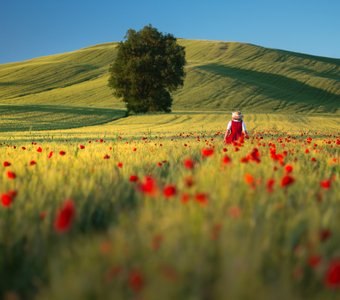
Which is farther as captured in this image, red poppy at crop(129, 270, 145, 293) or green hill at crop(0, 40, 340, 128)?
green hill at crop(0, 40, 340, 128)

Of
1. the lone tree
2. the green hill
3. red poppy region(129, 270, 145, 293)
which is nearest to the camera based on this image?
red poppy region(129, 270, 145, 293)

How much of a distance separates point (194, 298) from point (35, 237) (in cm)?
125

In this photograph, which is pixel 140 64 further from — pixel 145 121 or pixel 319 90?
pixel 319 90

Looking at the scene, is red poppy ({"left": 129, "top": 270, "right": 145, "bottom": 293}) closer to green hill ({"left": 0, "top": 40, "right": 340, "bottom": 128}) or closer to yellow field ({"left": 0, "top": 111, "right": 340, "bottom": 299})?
yellow field ({"left": 0, "top": 111, "right": 340, "bottom": 299})

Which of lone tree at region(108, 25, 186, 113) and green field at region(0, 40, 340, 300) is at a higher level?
lone tree at region(108, 25, 186, 113)

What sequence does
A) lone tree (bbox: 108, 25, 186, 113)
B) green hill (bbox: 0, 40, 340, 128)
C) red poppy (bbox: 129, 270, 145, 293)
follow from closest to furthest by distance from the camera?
1. red poppy (bbox: 129, 270, 145, 293)
2. lone tree (bbox: 108, 25, 186, 113)
3. green hill (bbox: 0, 40, 340, 128)

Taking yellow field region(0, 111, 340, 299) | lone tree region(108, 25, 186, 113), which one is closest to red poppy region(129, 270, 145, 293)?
yellow field region(0, 111, 340, 299)

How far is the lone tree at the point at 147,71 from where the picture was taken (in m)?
54.0

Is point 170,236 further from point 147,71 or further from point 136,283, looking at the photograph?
point 147,71

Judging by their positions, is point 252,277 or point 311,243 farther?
point 311,243

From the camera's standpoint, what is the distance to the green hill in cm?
6731

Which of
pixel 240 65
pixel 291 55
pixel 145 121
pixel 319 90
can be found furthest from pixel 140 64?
pixel 291 55

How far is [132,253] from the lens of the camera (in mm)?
1689

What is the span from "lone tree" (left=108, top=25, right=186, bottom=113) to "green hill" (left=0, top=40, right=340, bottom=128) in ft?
15.8
